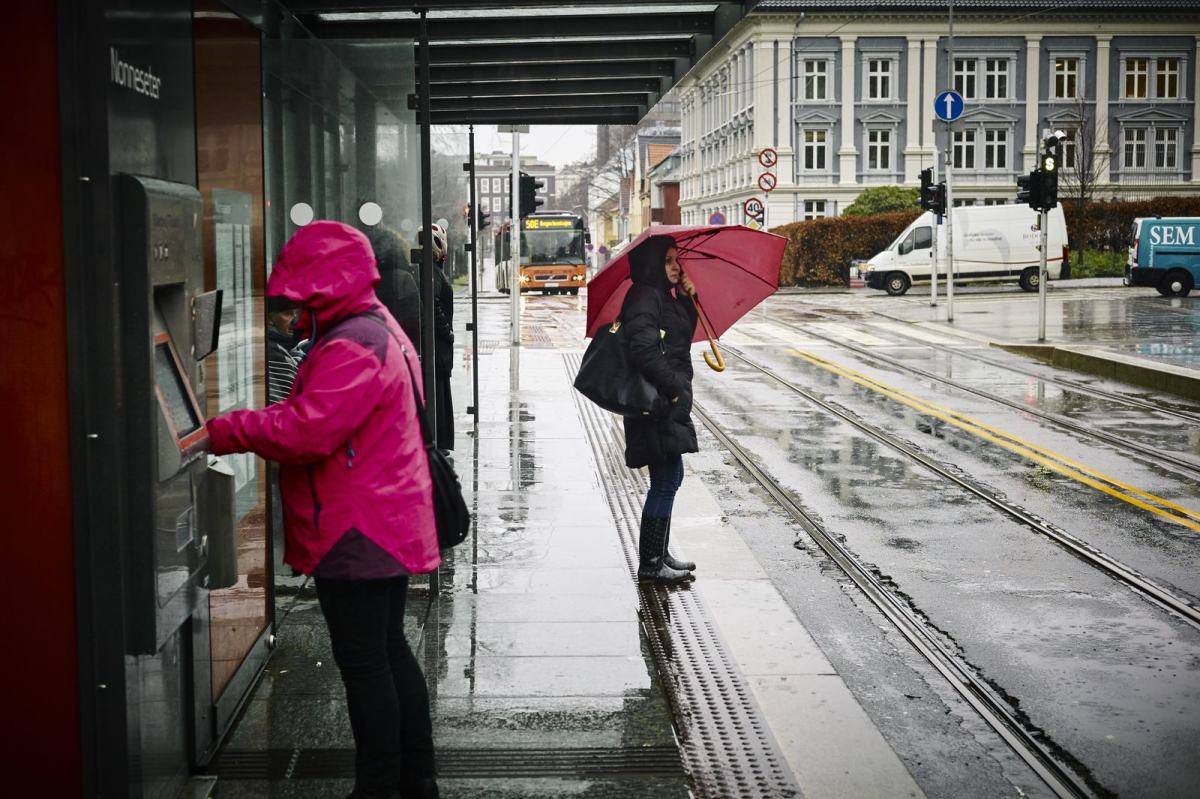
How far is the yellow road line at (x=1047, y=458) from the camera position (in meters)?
9.91

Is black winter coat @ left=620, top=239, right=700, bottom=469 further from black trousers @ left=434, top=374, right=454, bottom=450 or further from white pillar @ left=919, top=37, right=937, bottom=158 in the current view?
white pillar @ left=919, top=37, right=937, bottom=158

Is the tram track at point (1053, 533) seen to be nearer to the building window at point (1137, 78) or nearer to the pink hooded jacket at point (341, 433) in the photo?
the pink hooded jacket at point (341, 433)

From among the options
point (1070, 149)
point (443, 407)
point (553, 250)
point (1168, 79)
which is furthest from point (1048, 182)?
point (1168, 79)

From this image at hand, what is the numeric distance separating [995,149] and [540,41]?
58233mm

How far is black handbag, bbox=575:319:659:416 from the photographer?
7203mm

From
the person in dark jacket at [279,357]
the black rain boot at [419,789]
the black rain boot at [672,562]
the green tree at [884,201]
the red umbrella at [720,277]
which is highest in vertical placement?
the green tree at [884,201]

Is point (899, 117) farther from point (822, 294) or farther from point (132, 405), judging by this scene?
point (132, 405)

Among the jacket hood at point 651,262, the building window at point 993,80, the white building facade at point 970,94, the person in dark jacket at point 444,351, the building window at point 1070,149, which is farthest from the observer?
the building window at point 993,80

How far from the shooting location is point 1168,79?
2532 inches

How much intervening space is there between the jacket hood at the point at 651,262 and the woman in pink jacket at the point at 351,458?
10.6 feet

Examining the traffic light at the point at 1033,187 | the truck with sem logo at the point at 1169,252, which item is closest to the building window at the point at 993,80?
the truck with sem logo at the point at 1169,252

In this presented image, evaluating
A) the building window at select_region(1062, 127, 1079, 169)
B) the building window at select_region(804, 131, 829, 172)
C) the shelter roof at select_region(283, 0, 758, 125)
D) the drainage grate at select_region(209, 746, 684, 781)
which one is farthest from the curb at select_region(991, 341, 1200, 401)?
the building window at select_region(804, 131, 829, 172)

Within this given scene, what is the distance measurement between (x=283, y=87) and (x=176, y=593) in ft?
12.8

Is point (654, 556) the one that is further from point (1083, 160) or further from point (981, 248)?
point (1083, 160)
